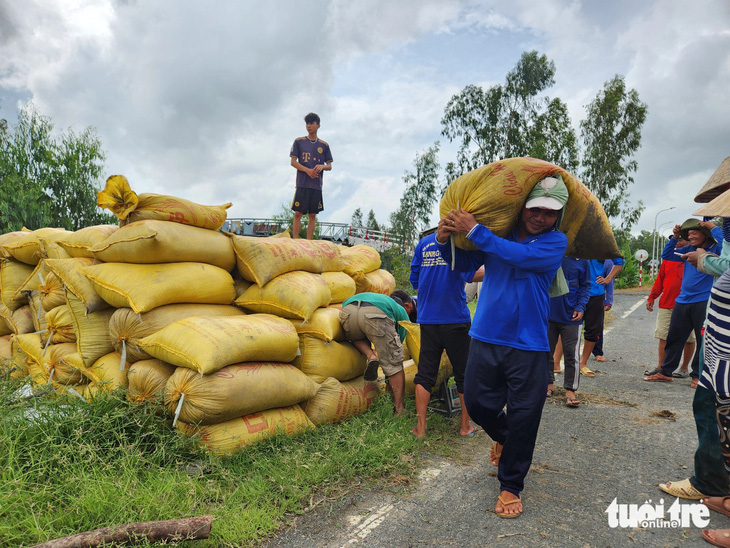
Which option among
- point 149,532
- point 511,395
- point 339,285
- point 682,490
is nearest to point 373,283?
point 339,285

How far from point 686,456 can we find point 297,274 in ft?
10.7

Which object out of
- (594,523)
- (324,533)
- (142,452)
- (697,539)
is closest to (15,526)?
(142,452)

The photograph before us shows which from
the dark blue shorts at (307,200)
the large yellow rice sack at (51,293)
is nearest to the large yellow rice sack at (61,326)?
the large yellow rice sack at (51,293)

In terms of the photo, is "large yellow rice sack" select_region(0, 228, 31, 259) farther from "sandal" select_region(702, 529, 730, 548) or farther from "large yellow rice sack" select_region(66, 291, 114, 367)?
"sandal" select_region(702, 529, 730, 548)

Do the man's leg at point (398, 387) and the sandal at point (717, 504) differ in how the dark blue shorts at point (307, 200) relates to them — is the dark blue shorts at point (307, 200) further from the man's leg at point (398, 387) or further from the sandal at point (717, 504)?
the sandal at point (717, 504)

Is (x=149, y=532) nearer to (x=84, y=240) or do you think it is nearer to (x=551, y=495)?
(x=551, y=495)

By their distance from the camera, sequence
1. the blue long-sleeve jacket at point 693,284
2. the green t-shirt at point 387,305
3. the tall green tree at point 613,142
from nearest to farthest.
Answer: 1. the green t-shirt at point 387,305
2. the blue long-sleeve jacket at point 693,284
3. the tall green tree at point 613,142

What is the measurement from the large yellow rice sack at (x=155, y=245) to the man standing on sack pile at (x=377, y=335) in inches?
50.2

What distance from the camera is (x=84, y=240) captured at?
4.02 meters

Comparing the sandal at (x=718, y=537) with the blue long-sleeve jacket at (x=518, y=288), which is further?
the blue long-sleeve jacket at (x=518, y=288)

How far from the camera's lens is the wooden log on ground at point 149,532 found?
191 centimetres

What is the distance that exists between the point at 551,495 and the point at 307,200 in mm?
5126

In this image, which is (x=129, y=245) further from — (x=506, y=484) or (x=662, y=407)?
(x=662, y=407)

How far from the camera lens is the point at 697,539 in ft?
7.66
